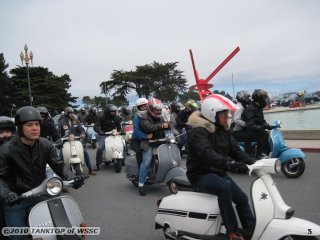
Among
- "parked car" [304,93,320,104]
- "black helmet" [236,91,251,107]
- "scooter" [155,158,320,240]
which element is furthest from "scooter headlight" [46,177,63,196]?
"parked car" [304,93,320,104]

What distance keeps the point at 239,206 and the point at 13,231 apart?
217 cm

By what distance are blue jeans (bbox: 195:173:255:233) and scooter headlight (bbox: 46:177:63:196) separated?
148 cm

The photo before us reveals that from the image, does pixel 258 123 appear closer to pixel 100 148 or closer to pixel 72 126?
pixel 100 148

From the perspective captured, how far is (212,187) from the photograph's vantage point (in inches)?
146

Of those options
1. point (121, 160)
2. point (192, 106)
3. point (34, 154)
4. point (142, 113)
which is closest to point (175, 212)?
point (34, 154)

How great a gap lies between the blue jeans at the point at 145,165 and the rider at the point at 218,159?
9.09 feet

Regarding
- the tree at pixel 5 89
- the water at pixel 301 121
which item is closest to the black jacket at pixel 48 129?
the water at pixel 301 121

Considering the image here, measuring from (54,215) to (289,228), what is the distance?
200 centimetres

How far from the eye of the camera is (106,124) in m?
9.95

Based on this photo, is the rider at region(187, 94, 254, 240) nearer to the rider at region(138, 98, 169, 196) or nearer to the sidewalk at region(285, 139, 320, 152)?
the rider at region(138, 98, 169, 196)

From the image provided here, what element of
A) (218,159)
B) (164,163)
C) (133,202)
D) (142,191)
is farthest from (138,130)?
(218,159)

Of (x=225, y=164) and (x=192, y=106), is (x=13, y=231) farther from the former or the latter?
(x=192, y=106)

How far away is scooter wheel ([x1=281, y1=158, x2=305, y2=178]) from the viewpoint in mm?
7219

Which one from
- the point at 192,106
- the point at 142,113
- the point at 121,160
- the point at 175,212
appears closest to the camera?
the point at 175,212
